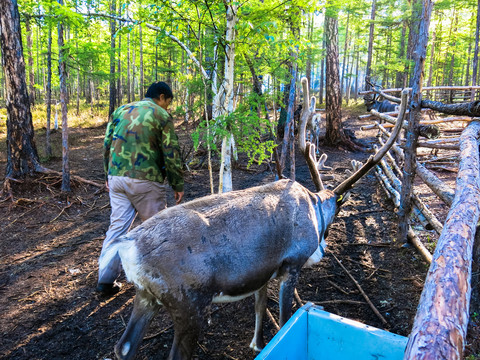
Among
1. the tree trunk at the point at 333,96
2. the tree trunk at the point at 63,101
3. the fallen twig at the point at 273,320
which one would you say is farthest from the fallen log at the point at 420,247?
the tree trunk at the point at 333,96

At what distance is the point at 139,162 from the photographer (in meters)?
3.77

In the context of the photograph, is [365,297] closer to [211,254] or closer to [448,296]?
[211,254]

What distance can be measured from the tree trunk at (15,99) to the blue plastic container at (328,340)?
764 cm

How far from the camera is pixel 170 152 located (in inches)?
150

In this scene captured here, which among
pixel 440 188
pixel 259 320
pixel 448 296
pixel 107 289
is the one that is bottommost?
pixel 107 289

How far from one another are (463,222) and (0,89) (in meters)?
51.2

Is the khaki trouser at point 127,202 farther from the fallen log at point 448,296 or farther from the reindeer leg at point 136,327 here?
the fallen log at point 448,296

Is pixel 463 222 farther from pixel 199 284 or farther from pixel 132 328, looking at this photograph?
pixel 132 328

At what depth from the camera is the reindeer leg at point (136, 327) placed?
8.70 ft

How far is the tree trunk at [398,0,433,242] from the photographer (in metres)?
4.50

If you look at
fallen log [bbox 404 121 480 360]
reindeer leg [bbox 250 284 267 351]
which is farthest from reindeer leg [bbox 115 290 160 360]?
fallen log [bbox 404 121 480 360]

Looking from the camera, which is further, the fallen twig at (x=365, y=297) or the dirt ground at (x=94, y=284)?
the fallen twig at (x=365, y=297)

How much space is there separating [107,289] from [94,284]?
435 mm

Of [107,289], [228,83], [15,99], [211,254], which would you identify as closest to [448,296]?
[211,254]
